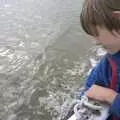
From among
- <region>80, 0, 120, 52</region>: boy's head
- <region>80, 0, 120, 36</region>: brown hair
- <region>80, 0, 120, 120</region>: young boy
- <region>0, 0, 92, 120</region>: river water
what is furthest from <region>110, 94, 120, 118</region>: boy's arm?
<region>0, 0, 92, 120</region>: river water

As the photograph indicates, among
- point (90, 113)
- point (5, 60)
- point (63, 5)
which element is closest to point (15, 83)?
point (5, 60)

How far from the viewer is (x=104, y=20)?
1.85m

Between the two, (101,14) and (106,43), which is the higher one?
(101,14)

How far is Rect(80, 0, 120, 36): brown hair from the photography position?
1.82 m

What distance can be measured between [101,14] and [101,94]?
0.44 metres

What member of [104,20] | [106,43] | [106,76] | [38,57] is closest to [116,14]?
[104,20]

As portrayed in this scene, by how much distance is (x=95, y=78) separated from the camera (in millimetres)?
2123

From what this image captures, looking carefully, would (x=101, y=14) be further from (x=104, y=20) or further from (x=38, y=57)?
(x=38, y=57)

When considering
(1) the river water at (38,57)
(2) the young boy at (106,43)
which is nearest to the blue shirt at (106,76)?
(2) the young boy at (106,43)

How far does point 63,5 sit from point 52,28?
112cm

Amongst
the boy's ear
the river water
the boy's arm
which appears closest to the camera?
the boy's ear

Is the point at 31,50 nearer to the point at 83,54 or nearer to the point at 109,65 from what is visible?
the point at 83,54

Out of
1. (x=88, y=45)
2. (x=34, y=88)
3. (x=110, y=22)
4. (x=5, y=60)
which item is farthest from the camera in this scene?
(x=88, y=45)

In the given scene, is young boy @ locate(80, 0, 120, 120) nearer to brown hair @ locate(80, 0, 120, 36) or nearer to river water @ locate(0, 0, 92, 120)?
brown hair @ locate(80, 0, 120, 36)
